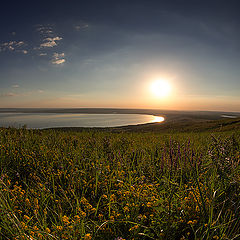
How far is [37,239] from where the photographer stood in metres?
1.77

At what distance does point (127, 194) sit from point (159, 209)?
646 mm

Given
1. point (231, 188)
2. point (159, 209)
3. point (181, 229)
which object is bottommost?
point (181, 229)

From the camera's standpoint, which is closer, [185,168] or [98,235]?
[98,235]

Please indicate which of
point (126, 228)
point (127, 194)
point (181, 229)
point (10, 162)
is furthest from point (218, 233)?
point (10, 162)

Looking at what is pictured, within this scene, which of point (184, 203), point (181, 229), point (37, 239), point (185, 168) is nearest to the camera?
point (37, 239)

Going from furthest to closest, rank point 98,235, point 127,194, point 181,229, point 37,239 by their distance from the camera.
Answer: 1. point 127,194
2. point 181,229
3. point 98,235
4. point 37,239

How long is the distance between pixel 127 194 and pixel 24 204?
5.30ft

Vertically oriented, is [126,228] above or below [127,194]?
below

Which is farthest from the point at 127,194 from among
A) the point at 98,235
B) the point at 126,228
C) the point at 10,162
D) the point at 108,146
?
the point at 10,162

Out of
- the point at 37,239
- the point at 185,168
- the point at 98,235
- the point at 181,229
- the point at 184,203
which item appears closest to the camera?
the point at 37,239

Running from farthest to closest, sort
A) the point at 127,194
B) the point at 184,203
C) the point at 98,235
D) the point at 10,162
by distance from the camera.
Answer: the point at 10,162
the point at 127,194
the point at 184,203
the point at 98,235

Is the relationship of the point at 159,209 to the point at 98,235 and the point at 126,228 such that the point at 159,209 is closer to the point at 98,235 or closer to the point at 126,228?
the point at 126,228

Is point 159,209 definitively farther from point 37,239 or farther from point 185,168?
point 185,168

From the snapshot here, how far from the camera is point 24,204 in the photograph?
260 centimetres
